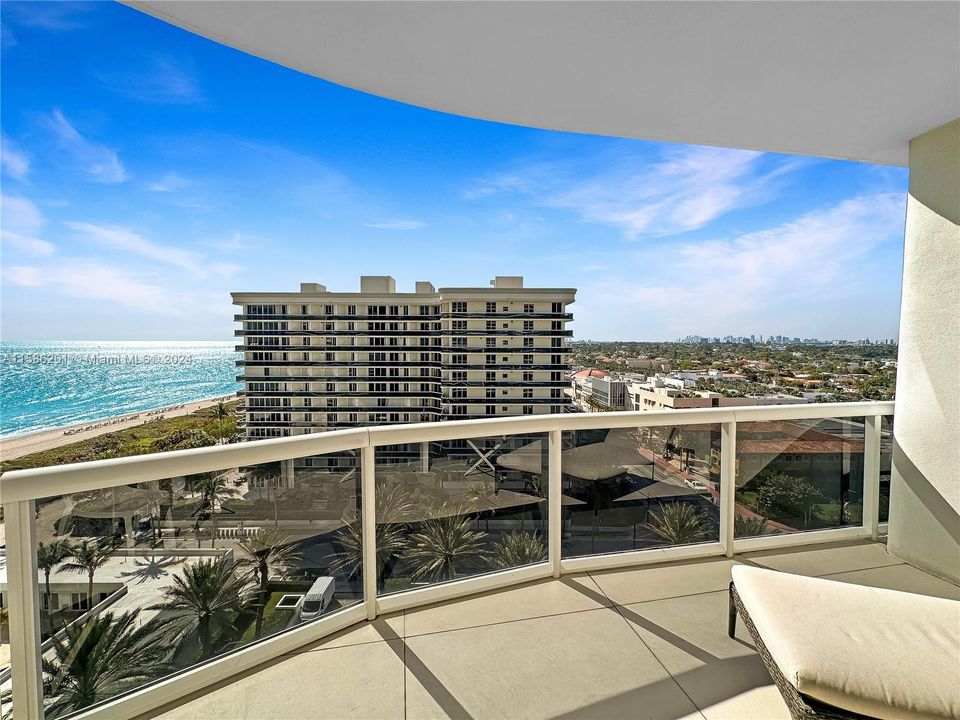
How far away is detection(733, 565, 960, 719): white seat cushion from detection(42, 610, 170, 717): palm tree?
2.37 m

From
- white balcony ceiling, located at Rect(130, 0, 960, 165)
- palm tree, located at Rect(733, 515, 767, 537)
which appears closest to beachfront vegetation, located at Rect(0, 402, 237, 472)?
white balcony ceiling, located at Rect(130, 0, 960, 165)

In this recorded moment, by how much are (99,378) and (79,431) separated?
195 centimetres

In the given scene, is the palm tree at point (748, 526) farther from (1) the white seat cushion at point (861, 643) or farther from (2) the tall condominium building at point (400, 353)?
(2) the tall condominium building at point (400, 353)

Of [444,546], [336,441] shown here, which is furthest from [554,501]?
[336,441]

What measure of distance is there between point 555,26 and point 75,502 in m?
2.71

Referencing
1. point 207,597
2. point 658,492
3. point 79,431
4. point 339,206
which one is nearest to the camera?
point 207,597

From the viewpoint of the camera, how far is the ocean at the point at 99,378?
151 inches

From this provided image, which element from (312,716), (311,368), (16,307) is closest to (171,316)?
(16,307)

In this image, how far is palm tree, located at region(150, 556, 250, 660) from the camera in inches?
73.5

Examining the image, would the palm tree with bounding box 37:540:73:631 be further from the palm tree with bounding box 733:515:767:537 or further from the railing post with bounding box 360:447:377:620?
the palm tree with bounding box 733:515:767:537

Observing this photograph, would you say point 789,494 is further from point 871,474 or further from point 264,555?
point 264,555

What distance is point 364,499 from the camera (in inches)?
93.3

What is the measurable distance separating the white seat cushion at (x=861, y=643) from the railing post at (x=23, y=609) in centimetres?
254

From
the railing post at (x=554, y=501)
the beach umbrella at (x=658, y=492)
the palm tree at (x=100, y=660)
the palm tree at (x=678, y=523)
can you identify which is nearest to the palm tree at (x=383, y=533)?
the palm tree at (x=100, y=660)
